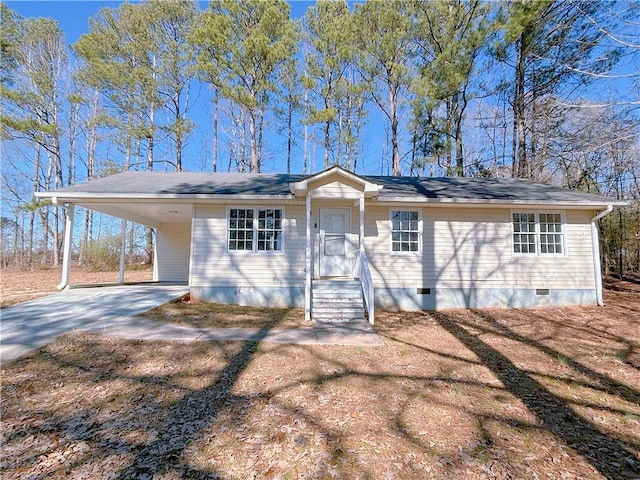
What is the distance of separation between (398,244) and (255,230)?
4013mm

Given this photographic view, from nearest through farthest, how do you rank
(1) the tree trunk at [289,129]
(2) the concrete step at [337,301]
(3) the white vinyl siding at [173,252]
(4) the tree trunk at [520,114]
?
(2) the concrete step at [337,301]
(3) the white vinyl siding at [173,252]
(4) the tree trunk at [520,114]
(1) the tree trunk at [289,129]

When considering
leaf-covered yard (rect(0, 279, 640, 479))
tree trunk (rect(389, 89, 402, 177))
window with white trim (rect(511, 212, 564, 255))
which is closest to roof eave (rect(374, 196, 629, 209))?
window with white trim (rect(511, 212, 564, 255))

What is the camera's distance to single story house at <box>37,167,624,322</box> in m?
7.89

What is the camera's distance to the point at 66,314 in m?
5.89

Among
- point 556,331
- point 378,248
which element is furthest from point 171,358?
point 556,331

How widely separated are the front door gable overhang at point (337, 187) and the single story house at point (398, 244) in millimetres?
468

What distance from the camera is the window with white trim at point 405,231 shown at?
324 inches

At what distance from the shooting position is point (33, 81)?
50.1ft

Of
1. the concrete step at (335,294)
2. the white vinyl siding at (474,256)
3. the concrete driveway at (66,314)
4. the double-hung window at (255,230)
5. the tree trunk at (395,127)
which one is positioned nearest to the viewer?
the concrete driveway at (66,314)

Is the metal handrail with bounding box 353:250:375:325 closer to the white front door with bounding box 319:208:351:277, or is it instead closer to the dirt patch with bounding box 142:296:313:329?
the white front door with bounding box 319:208:351:277

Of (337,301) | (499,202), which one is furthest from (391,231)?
(499,202)

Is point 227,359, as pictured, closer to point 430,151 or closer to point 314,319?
point 314,319

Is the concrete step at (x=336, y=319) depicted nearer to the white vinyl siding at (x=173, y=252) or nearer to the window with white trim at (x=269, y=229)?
the window with white trim at (x=269, y=229)

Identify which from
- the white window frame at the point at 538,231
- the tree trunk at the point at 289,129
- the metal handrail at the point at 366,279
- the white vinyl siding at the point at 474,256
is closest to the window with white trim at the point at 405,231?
the white vinyl siding at the point at 474,256
